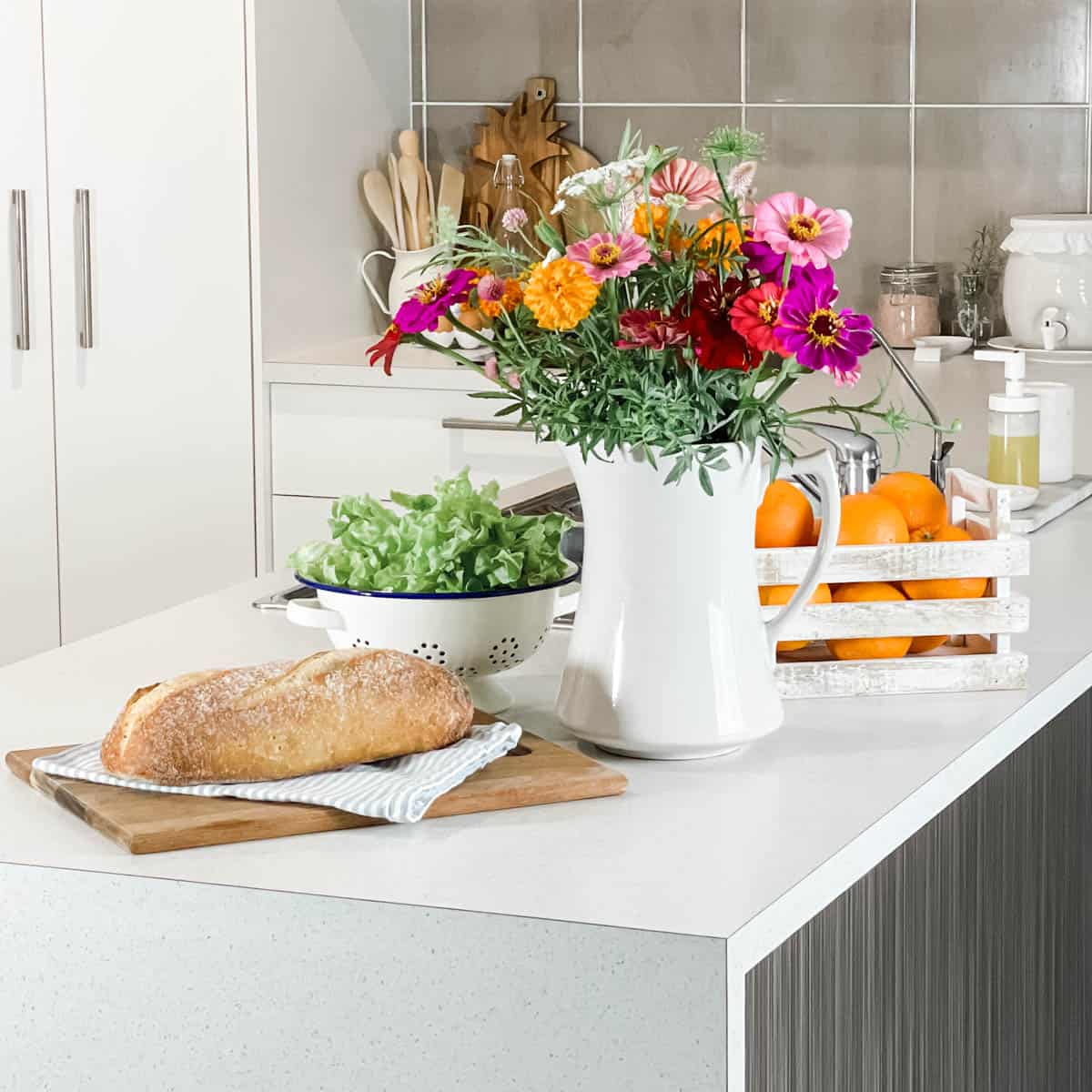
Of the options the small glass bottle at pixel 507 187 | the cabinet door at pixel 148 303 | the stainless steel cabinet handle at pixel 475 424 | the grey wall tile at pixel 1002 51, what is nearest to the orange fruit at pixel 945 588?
the stainless steel cabinet handle at pixel 475 424

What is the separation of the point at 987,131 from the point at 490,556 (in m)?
2.59

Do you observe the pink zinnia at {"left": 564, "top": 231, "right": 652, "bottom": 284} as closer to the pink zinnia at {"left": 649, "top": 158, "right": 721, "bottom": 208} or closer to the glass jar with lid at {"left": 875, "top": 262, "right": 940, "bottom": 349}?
the pink zinnia at {"left": 649, "top": 158, "right": 721, "bottom": 208}

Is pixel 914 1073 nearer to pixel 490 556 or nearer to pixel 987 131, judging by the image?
pixel 490 556

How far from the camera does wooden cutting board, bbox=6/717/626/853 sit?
1.04 meters

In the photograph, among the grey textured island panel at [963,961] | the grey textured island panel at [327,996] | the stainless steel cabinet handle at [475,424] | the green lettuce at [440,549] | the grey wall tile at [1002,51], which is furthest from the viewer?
the grey wall tile at [1002,51]

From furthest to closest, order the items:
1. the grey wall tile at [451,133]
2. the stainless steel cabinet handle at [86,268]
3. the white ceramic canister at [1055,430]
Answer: the grey wall tile at [451,133] → the stainless steel cabinet handle at [86,268] → the white ceramic canister at [1055,430]

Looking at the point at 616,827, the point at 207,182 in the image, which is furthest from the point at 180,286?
the point at 616,827

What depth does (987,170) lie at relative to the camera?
356cm

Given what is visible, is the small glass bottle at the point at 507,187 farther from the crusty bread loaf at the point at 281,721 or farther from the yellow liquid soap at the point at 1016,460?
the crusty bread loaf at the point at 281,721

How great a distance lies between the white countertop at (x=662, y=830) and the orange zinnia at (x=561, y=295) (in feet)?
0.98

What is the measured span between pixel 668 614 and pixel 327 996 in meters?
0.33

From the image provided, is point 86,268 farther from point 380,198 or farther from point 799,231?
point 799,231

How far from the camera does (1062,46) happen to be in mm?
3482

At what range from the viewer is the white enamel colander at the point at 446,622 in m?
1.24
